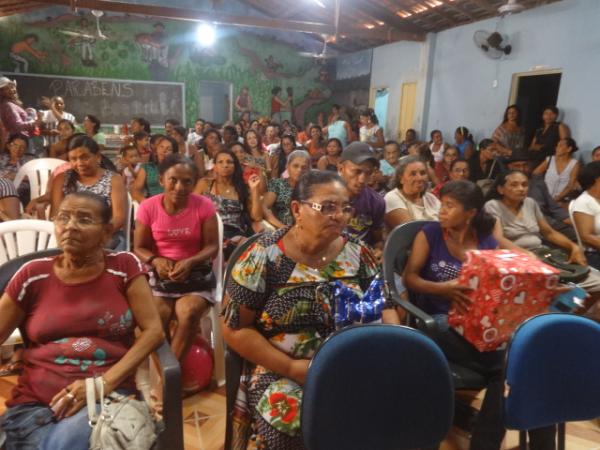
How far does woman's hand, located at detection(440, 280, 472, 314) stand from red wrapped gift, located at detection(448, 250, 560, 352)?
23mm

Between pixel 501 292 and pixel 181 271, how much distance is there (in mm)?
1550

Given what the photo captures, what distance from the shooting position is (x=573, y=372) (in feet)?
4.44

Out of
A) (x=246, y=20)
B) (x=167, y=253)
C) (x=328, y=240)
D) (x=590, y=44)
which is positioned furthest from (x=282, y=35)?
(x=328, y=240)

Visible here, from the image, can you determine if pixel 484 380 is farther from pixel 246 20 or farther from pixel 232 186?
pixel 246 20

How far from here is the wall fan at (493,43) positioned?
6.86m

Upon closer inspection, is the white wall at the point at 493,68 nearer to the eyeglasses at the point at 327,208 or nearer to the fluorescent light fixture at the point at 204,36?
the fluorescent light fixture at the point at 204,36

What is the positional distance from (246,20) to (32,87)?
214 inches

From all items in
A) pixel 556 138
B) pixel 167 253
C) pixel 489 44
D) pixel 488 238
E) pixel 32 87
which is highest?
pixel 489 44

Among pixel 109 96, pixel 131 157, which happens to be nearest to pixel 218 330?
pixel 131 157

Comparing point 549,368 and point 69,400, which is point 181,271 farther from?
point 549,368

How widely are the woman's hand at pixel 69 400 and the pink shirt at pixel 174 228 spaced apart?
115cm

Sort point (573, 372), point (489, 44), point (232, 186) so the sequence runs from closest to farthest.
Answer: point (573, 372)
point (232, 186)
point (489, 44)

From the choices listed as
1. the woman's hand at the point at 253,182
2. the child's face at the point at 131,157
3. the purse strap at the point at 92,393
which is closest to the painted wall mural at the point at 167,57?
the child's face at the point at 131,157

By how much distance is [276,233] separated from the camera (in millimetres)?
1602
